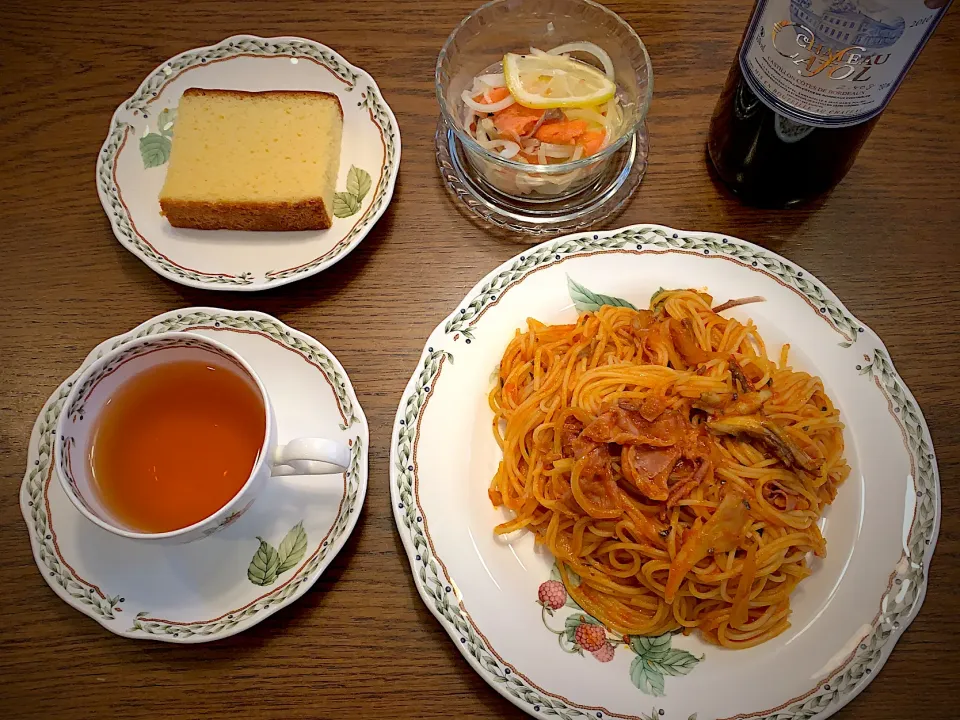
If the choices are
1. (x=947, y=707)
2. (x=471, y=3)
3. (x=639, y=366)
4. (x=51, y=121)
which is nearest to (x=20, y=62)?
(x=51, y=121)

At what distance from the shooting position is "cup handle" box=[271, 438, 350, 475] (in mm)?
1260

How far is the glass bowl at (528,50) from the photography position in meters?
1.75

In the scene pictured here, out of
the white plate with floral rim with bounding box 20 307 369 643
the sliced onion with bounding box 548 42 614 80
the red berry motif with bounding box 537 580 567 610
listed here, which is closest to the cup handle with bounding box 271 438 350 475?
the white plate with floral rim with bounding box 20 307 369 643

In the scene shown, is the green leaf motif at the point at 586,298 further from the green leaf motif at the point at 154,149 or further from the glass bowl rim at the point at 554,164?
the green leaf motif at the point at 154,149

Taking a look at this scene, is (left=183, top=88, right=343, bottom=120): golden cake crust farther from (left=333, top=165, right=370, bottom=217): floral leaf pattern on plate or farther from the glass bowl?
the glass bowl

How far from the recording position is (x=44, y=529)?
1.42 metres

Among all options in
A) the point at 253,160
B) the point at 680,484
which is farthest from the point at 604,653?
the point at 253,160

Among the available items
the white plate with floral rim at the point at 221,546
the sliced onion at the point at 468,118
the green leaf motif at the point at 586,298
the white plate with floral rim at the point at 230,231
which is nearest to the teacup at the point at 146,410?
the white plate with floral rim at the point at 221,546

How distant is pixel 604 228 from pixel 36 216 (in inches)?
58.7

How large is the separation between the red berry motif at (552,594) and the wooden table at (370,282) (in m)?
0.22

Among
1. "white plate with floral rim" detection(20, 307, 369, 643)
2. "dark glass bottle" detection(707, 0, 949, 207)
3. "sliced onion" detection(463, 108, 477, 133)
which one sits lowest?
"white plate with floral rim" detection(20, 307, 369, 643)

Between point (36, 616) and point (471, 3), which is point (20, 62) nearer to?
point (471, 3)

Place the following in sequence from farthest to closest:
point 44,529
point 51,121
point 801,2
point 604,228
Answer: point 51,121, point 604,228, point 44,529, point 801,2

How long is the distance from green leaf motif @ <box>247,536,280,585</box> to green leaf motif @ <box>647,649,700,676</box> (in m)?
0.74
